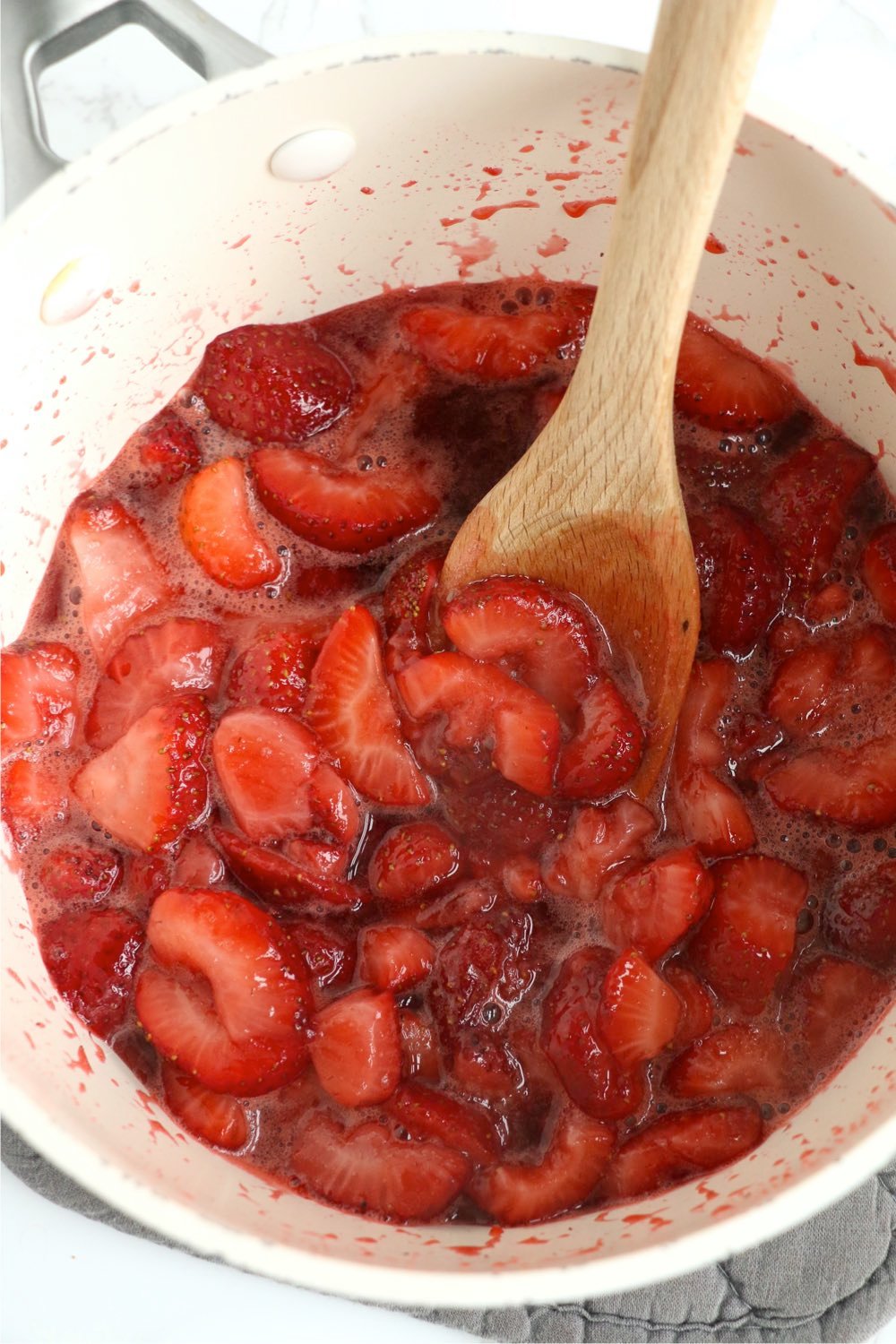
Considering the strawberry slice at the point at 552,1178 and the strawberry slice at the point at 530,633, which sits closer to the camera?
the strawberry slice at the point at 552,1178

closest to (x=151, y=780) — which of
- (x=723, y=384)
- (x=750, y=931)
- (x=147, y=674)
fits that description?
(x=147, y=674)

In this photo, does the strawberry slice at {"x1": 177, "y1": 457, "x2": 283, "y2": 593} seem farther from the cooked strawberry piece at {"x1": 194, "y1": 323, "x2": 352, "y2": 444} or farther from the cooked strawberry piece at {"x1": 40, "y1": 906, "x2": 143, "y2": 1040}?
the cooked strawberry piece at {"x1": 40, "y1": 906, "x2": 143, "y2": 1040}

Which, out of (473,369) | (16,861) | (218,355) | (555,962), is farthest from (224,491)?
(555,962)

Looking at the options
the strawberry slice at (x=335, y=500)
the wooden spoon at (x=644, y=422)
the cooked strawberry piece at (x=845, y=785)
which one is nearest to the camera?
the wooden spoon at (x=644, y=422)

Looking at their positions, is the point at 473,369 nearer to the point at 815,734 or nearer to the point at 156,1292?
the point at 815,734

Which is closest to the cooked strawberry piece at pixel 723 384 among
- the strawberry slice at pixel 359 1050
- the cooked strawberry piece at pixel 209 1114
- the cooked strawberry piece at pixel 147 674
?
the cooked strawberry piece at pixel 147 674

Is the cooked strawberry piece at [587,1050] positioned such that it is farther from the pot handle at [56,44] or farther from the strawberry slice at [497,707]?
the pot handle at [56,44]

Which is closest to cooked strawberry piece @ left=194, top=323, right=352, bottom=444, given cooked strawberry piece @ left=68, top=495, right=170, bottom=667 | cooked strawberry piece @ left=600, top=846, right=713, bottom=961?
cooked strawberry piece @ left=68, top=495, right=170, bottom=667
